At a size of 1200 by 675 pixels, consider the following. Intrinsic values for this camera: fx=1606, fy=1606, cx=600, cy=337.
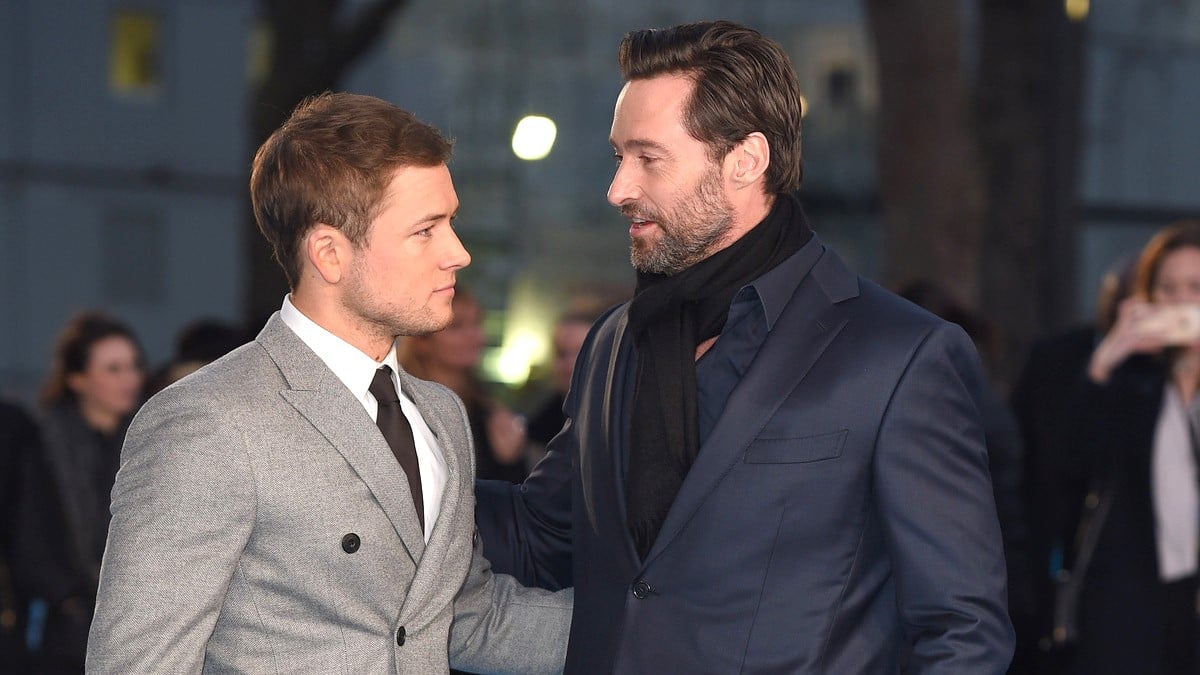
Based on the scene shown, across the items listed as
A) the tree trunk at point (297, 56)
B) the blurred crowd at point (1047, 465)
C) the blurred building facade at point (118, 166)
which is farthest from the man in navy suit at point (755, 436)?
the blurred building facade at point (118, 166)

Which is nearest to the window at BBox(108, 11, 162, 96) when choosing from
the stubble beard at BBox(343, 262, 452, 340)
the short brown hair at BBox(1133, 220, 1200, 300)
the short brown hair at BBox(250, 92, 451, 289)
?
the short brown hair at BBox(1133, 220, 1200, 300)

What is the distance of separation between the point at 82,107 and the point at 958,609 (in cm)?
2274

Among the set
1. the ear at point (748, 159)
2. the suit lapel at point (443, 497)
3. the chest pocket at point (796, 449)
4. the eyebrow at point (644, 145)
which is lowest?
the suit lapel at point (443, 497)

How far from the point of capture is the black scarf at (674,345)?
297cm

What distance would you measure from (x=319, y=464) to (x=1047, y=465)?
3720 mm

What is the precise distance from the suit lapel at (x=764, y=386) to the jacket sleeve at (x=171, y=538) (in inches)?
29.9

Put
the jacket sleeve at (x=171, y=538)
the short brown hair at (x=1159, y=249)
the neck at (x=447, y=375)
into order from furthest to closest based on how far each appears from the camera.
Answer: the neck at (x=447, y=375) → the short brown hair at (x=1159, y=249) → the jacket sleeve at (x=171, y=538)

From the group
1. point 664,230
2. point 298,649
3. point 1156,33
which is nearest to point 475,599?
point 298,649

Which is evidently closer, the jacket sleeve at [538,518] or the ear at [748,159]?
the ear at [748,159]

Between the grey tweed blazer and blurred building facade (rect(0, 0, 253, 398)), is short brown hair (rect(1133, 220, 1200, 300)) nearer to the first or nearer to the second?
the grey tweed blazer

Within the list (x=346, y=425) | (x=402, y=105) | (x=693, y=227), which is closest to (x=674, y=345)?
(x=693, y=227)

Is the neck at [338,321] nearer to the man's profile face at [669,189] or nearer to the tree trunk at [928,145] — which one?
the man's profile face at [669,189]

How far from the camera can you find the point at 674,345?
3.03m

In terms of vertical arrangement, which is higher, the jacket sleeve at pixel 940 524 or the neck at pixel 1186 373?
the jacket sleeve at pixel 940 524
